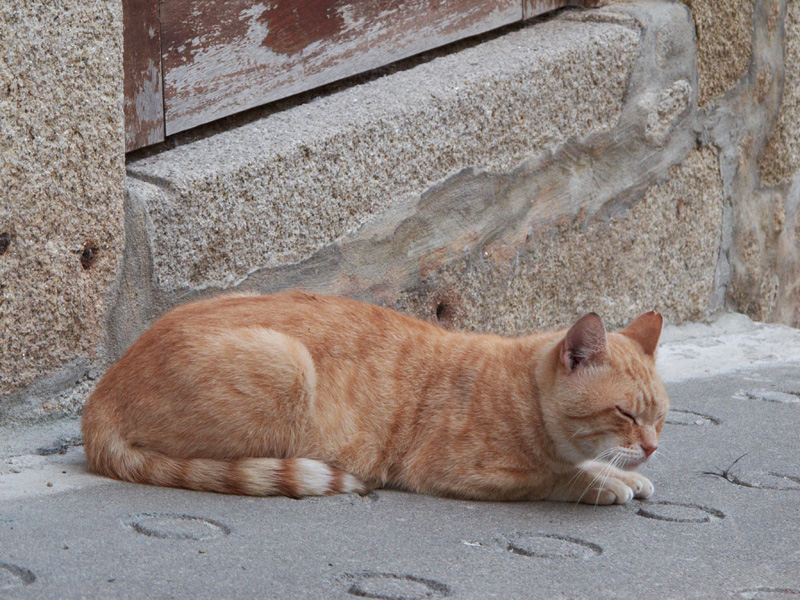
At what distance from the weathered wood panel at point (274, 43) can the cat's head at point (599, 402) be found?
1396 millimetres

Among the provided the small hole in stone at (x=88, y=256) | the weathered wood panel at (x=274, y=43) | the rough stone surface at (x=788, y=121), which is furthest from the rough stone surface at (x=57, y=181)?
the rough stone surface at (x=788, y=121)

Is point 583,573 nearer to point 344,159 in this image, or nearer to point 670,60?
point 344,159

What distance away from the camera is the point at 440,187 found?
3.34 metres

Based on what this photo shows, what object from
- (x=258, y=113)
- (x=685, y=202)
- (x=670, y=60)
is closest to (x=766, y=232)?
(x=685, y=202)

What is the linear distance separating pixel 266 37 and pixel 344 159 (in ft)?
1.61

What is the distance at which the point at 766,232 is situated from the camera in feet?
15.0

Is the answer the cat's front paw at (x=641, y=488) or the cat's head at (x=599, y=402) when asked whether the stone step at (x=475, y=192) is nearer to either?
the cat's head at (x=599, y=402)

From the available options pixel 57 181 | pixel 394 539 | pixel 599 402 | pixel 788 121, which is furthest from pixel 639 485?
pixel 788 121

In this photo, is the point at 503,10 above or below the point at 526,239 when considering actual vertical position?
above

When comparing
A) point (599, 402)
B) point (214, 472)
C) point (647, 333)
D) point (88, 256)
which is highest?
point (88, 256)

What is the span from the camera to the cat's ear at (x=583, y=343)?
237 cm

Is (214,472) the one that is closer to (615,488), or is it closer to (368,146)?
(615,488)

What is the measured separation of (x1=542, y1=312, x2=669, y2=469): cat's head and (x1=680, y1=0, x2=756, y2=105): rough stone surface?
2098 millimetres

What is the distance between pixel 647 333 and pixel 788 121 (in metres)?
2.44
